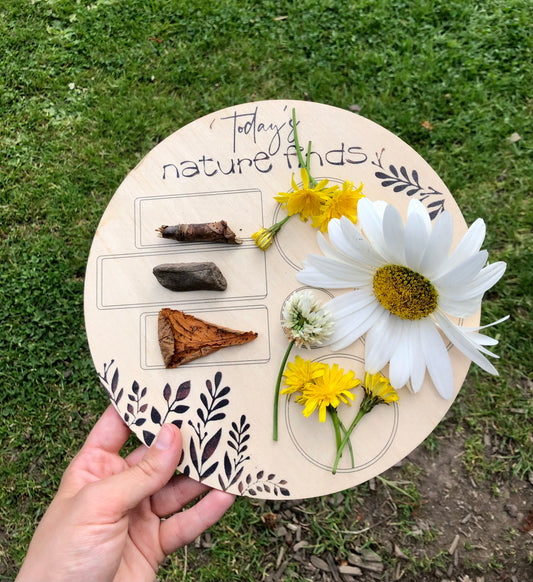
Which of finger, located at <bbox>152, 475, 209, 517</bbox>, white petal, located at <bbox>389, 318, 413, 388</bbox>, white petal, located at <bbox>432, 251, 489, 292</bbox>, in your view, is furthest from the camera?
finger, located at <bbox>152, 475, 209, 517</bbox>

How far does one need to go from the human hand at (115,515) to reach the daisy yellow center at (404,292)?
786 mm

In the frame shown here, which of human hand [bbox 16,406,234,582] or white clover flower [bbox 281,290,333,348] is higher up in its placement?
white clover flower [bbox 281,290,333,348]

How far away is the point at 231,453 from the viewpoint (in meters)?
1.55

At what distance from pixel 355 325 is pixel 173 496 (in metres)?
0.90

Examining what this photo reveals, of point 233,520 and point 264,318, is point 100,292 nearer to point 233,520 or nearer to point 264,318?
point 264,318

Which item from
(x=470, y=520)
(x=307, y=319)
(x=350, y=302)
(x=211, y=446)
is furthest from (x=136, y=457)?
(x=470, y=520)

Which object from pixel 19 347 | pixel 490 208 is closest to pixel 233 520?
pixel 19 347

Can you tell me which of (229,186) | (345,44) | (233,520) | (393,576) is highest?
(345,44)

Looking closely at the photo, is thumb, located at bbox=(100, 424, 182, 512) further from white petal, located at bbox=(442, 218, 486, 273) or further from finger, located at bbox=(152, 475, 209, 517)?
white petal, located at bbox=(442, 218, 486, 273)

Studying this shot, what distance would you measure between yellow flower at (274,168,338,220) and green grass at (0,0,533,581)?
4.28 feet

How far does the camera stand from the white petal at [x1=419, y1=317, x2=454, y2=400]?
149 centimetres

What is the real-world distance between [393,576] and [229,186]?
5.93 feet

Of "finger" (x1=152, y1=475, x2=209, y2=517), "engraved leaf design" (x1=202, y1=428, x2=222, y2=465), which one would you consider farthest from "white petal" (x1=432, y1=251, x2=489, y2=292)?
"finger" (x1=152, y1=475, x2=209, y2=517)

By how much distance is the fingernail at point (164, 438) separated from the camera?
1478mm
